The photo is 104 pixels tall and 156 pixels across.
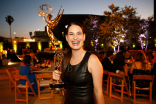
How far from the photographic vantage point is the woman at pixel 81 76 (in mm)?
1081

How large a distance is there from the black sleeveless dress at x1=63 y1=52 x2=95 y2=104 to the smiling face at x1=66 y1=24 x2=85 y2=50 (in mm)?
140

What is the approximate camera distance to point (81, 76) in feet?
3.55

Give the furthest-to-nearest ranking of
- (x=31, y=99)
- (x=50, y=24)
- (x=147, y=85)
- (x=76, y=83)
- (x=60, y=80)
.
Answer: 1. (x=50, y=24)
2. (x=31, y=99)
3. (x=147, y=85)
4. (x=60, y=80)
5. (x=76, y=83)

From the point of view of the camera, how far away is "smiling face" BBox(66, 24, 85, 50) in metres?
1.17

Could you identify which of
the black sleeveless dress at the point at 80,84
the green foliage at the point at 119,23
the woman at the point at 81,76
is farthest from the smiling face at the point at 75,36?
the green foliage at the point at 119,23

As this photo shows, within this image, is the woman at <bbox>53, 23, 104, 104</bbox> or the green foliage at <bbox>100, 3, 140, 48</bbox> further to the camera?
the green foliage at <bbox>100, 3, 140, 48</bbox>

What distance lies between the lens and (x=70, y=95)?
1130 millimetres

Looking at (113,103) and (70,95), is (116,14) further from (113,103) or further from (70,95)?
(70,95)

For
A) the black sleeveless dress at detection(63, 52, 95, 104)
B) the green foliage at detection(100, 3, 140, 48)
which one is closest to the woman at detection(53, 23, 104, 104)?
the black sleeveless dress at detection(63, 52, 95, 104)

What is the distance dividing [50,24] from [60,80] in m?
6.78

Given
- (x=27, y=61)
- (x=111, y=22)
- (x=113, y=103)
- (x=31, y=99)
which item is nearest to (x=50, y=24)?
(x=27, y=61)

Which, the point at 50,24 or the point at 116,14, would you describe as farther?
the point at 116,14

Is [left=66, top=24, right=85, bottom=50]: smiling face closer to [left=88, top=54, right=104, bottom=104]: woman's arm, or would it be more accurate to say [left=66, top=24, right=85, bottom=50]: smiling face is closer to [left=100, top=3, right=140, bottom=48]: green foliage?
[left=88, top=54, right=104, bottom=104]: woman's arm

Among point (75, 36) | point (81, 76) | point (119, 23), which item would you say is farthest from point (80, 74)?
point (119, 23)
